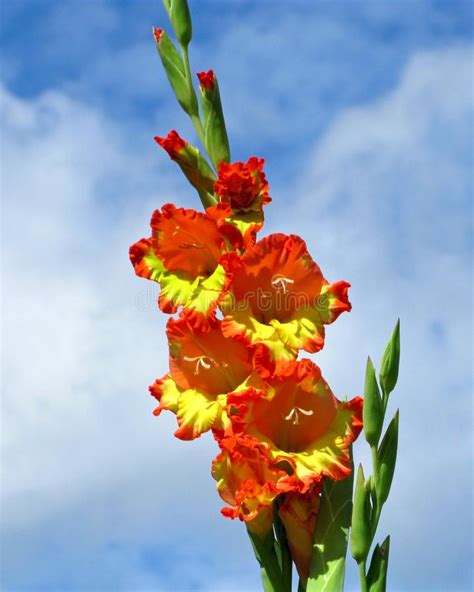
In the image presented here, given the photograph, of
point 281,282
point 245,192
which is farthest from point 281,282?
point 245,192

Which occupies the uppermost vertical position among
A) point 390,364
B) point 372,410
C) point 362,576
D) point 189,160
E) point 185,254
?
point 189,160

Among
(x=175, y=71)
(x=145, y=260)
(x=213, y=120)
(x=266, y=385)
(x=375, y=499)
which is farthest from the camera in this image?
(x=175, y=71)

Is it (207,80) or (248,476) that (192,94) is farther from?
(248,476)

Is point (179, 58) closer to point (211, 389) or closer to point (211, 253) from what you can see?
point (211, 253)

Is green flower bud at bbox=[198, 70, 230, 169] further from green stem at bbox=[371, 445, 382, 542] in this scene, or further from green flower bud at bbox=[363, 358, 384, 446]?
green stem at bbox=[371, 445, 382, 542]

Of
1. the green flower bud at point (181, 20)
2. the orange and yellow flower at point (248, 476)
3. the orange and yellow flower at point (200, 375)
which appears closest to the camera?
the orange and yellow flower at point (248, 476)

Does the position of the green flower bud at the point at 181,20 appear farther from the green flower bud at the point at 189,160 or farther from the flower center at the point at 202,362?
the flower center at the point at 202,362

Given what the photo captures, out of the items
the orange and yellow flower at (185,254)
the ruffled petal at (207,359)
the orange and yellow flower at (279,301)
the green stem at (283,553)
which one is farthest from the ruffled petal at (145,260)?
the green stem at (283,553)
